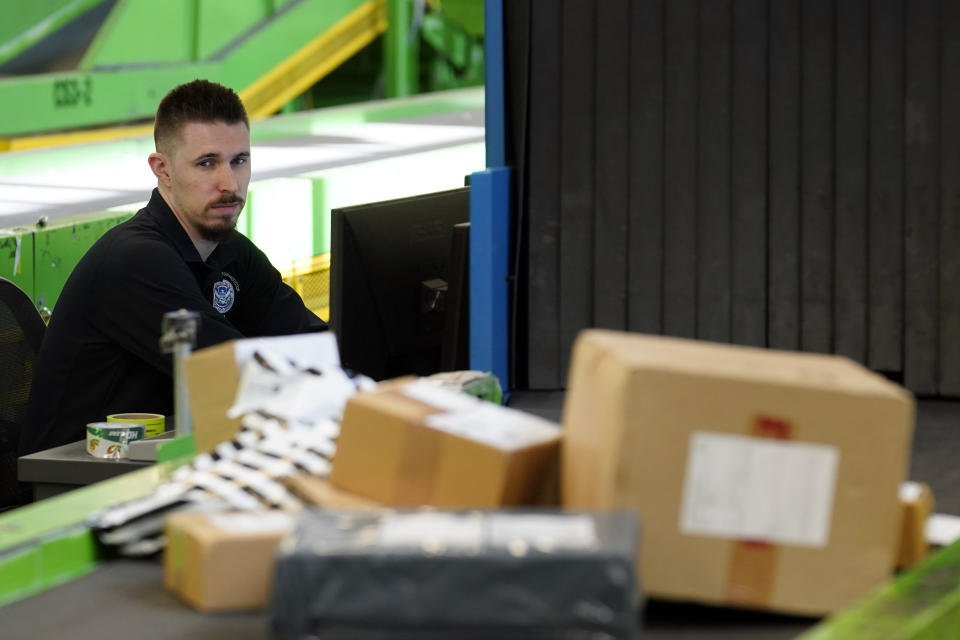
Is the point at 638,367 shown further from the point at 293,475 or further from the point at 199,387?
the point at 199,387

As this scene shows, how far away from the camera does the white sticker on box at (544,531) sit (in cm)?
118

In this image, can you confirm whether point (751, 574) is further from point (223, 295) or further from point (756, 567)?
point (223, 295)

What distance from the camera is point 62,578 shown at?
159 centimetres

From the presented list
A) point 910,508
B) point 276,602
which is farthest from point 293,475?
point 910,508

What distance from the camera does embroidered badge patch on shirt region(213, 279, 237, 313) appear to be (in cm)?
314

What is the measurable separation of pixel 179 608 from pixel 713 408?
58cm

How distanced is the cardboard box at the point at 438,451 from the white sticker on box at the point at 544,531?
0.16 m

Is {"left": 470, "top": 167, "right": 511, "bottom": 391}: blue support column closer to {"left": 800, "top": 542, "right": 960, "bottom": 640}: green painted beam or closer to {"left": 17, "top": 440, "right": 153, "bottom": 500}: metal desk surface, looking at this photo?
{"left": 17, "top": 440, "right": 153, "bottom": 500}: metal desk surface

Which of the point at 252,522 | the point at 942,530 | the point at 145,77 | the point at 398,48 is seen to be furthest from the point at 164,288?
the point at 398,48

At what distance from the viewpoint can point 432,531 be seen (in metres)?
1.23

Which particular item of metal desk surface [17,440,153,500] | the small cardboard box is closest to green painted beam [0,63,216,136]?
metal desk surface [17,440,153,500]

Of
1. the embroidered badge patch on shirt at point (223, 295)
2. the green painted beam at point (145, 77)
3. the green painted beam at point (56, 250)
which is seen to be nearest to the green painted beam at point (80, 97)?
the green painted beam at point (145, 77)

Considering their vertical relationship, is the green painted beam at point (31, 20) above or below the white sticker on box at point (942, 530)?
above

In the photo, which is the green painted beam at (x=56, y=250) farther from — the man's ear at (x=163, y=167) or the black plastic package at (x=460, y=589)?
the black plastic package at (x=460, y=589)
